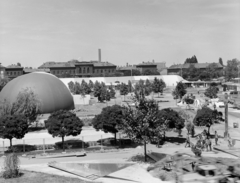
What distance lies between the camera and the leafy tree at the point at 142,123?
1945 centimetres

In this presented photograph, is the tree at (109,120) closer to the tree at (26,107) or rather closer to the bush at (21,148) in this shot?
the bush at (21,148)

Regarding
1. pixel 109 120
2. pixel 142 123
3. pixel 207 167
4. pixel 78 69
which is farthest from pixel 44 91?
pixel 78 69

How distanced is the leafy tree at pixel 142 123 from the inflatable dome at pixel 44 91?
2323 cm

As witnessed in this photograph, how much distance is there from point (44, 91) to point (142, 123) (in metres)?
25.4

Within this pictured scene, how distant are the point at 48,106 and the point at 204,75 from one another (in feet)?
330

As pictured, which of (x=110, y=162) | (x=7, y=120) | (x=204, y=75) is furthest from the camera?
(x=204, y=75)

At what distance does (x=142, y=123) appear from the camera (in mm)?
19516

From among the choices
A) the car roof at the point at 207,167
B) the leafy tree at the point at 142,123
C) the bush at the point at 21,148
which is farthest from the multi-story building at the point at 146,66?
the car roof at the point at 207,167

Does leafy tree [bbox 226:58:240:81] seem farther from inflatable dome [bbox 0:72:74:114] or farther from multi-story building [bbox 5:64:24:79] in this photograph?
multi-story building [bbox 5:64:24:79]

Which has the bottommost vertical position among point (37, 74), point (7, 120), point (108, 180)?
point (108, 180)

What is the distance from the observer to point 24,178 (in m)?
16.4

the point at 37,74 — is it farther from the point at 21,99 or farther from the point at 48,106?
the point at 21,99

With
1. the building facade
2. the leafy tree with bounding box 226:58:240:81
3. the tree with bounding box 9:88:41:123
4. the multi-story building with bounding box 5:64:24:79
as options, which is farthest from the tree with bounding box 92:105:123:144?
the multi-story building with bounding box 5:64:24:79

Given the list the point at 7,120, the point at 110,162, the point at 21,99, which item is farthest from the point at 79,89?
the point at 110,162
